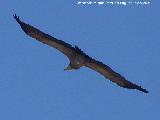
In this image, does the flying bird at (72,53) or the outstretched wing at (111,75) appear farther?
the outstretched wing at (111,75)

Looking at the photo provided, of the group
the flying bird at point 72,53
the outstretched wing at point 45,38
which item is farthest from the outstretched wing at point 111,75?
the outstretched wing at point 45,38

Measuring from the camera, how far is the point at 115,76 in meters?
57.5

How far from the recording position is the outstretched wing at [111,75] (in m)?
56.2

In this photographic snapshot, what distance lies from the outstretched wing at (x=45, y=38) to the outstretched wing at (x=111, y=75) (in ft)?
3.91

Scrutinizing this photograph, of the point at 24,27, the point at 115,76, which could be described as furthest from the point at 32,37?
the point at 115,76

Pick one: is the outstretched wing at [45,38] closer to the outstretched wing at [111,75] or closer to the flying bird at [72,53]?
the flying bird at [72,53]

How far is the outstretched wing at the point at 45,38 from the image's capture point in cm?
5494

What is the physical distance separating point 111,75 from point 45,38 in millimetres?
4030

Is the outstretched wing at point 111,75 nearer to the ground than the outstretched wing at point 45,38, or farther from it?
farther from it

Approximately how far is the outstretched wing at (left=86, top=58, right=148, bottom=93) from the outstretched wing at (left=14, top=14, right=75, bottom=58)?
46.9 inches

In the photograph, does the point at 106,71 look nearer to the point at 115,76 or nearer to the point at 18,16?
the point at 115,76

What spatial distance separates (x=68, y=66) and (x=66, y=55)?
0.63 meters

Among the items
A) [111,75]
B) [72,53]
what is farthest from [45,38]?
[111,75]

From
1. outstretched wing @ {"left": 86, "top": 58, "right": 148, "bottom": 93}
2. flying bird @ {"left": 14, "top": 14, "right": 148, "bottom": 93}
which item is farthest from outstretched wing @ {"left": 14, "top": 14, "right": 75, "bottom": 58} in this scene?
outstretched wing @ {"left": 86, "top": 58, "right": 148, "bottom": 93}
